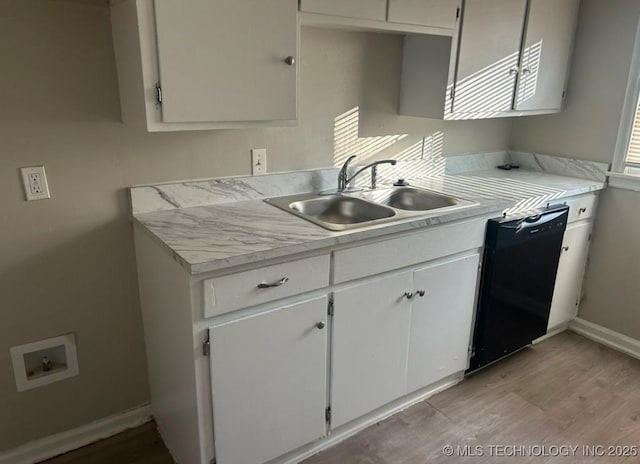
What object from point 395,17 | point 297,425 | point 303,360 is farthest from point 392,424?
point 395,17

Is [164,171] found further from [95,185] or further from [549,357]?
[549,357]

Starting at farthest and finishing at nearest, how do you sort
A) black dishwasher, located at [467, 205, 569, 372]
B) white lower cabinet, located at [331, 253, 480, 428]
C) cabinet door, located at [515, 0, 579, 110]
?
cabinet door, located at [515, 0, 579, 110] < black dishwasher, located at [467, 205, 569, 372] < white lower cabinet, located at [331, 253, 480, 428]

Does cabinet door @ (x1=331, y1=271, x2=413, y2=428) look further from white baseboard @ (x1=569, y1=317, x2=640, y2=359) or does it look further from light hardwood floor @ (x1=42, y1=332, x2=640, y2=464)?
white baseboard @ (x1=569, y1=317, x2=640, y2=359)

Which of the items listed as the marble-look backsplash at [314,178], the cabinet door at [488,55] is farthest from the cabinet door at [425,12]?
the marble-look backsplash at [314,178]

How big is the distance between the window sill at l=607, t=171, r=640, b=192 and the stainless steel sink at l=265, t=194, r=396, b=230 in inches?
62.3

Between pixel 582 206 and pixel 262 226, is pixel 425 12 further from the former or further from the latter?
pixel 582 206

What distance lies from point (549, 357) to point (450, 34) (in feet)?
6.23

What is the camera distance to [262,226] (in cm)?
185

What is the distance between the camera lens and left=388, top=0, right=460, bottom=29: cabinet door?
6.75 feet

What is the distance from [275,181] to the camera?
2285 millimetres

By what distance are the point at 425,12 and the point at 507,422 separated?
1922 mm

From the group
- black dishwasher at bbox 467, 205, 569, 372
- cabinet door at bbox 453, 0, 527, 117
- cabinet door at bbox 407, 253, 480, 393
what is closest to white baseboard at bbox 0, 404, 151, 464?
cabinet door at bbox 407, 253, 480, 393

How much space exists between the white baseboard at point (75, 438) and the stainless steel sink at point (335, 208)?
1.16 metres

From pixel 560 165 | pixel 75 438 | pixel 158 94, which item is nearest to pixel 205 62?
pixel 158 94
